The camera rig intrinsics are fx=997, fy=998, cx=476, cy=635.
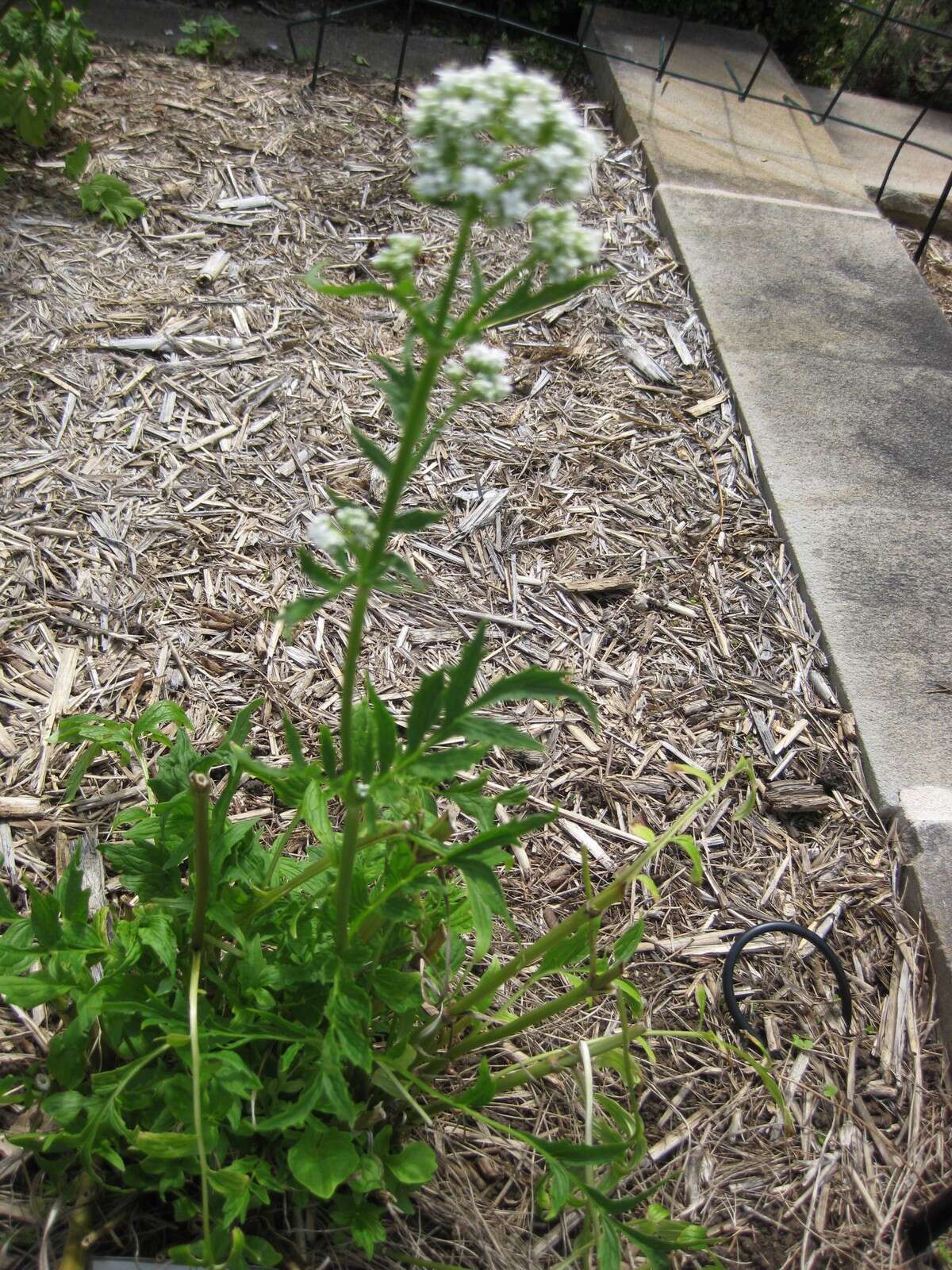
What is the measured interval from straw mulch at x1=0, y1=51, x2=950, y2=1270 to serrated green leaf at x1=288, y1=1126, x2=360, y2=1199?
0.21 meters

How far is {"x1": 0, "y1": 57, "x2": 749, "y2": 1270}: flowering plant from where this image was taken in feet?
3.49

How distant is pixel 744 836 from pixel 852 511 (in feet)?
3.87

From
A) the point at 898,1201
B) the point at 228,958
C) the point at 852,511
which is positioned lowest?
the point at 898,1201

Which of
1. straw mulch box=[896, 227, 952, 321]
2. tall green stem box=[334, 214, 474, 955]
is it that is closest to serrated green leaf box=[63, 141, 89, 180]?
tall green stem box=[334, 214, 474, 955]

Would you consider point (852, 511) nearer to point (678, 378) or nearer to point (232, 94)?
point (678, 378)

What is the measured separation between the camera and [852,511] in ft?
9.45

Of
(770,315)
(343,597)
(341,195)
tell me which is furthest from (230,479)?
(770,315)

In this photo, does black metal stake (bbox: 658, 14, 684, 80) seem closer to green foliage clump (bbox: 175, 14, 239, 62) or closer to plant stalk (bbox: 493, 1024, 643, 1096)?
green foliage clump (bbox: 175, 14, 239, 62)

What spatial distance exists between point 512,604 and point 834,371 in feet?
5.15

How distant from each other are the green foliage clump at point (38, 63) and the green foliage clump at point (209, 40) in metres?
0.86

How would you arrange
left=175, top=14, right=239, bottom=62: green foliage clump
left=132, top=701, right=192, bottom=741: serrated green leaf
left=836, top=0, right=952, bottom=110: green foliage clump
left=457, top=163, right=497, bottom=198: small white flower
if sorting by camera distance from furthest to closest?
left=836, top=0, right=952, bottom=110: green foliage clump
left=175, top=14, right=239, bottom=62: green foliage clump
left=132, top=701, right=192, bottom=741: serrated green leaf
left=457, top=163, right=497, bottom=198: small white flower

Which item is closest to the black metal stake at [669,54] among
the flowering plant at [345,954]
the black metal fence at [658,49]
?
the black metal fence at [658,49]

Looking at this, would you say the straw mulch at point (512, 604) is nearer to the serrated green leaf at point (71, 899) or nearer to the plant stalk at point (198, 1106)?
the plant stalk at point (198, 1106)

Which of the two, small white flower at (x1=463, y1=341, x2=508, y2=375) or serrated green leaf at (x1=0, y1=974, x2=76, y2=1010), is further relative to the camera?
serrated green leaf at (x1=0, y1=974, x2=76, y2=1010)
